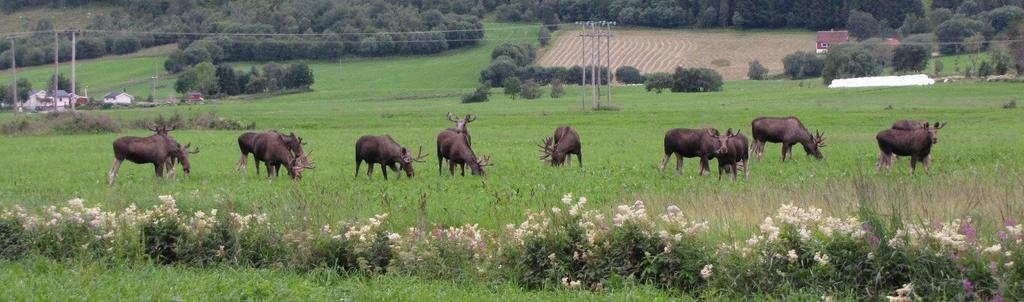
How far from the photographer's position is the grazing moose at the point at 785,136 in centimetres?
3556

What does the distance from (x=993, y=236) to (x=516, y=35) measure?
135427 millimetres

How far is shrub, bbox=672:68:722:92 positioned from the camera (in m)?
110

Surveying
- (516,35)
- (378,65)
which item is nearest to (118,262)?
(378,65)

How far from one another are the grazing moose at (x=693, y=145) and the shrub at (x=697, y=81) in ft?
265

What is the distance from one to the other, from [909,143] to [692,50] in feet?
354

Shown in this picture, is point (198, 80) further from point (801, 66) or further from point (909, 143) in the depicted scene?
point (909, 143)

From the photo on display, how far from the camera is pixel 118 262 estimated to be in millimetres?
16234

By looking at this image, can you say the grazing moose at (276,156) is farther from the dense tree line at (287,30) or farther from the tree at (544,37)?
the tree at (544,37)

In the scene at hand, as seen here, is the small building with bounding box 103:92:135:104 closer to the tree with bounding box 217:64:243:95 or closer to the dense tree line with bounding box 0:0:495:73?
the tree with bounding box 217:64:243:95

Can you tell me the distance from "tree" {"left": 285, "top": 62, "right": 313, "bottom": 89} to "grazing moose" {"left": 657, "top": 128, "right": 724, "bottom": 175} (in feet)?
310

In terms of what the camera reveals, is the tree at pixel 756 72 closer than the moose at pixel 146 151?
No

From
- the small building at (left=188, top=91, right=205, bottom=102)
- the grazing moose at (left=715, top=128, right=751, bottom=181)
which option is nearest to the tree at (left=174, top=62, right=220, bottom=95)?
the small building at (left=188, top=91, right=205, bottom=102)

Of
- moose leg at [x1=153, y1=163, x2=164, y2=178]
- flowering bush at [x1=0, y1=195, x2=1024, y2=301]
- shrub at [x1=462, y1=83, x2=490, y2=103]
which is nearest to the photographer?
flowering bush at [x1=0, y1=195, x2=1024, y2=301]

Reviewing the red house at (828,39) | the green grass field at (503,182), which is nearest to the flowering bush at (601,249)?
the green grass field at (503,182)
